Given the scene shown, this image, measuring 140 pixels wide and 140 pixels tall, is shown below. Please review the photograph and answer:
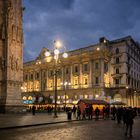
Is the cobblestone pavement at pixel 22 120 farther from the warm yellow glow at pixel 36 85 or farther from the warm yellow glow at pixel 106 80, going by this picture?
the warm yellow glow at pixel 36 85

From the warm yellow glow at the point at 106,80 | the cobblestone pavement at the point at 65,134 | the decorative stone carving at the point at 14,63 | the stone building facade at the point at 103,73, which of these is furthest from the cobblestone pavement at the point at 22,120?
the warm yellow glow at the point at 106,80

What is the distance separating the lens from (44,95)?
88625 millimetres

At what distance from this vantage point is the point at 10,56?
43000 millimetres

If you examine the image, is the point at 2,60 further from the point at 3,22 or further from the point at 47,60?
the point at 47,60

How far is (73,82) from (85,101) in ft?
127

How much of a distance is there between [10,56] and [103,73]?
35.7 meters

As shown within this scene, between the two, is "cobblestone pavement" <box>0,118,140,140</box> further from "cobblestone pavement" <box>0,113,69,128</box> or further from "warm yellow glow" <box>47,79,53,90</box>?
"warm yellow glow" <box>47,79,53,90</box>

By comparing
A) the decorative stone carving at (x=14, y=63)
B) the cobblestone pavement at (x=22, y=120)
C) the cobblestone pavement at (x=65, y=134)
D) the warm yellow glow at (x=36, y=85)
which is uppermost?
the decorative stone carving at (x=14, y=63)

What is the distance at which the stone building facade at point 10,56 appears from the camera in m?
42.4

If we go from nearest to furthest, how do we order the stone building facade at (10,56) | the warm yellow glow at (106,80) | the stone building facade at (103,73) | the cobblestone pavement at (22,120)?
the cobblestone pavement at (22,120), the stone building facade at (10,56), the stone building facade at (103,73), the warm yellow glow at (106,80)

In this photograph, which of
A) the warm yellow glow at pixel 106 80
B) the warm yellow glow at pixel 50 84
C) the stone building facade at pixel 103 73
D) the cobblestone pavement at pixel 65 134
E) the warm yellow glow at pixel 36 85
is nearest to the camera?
the cobblestone pavement at pixel 65 134

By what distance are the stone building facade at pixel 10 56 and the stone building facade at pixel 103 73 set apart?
3178 cm

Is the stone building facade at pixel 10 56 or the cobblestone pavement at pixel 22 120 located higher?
the stone building facade at pixel 10 56

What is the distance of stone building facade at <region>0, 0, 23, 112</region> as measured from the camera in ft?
139
